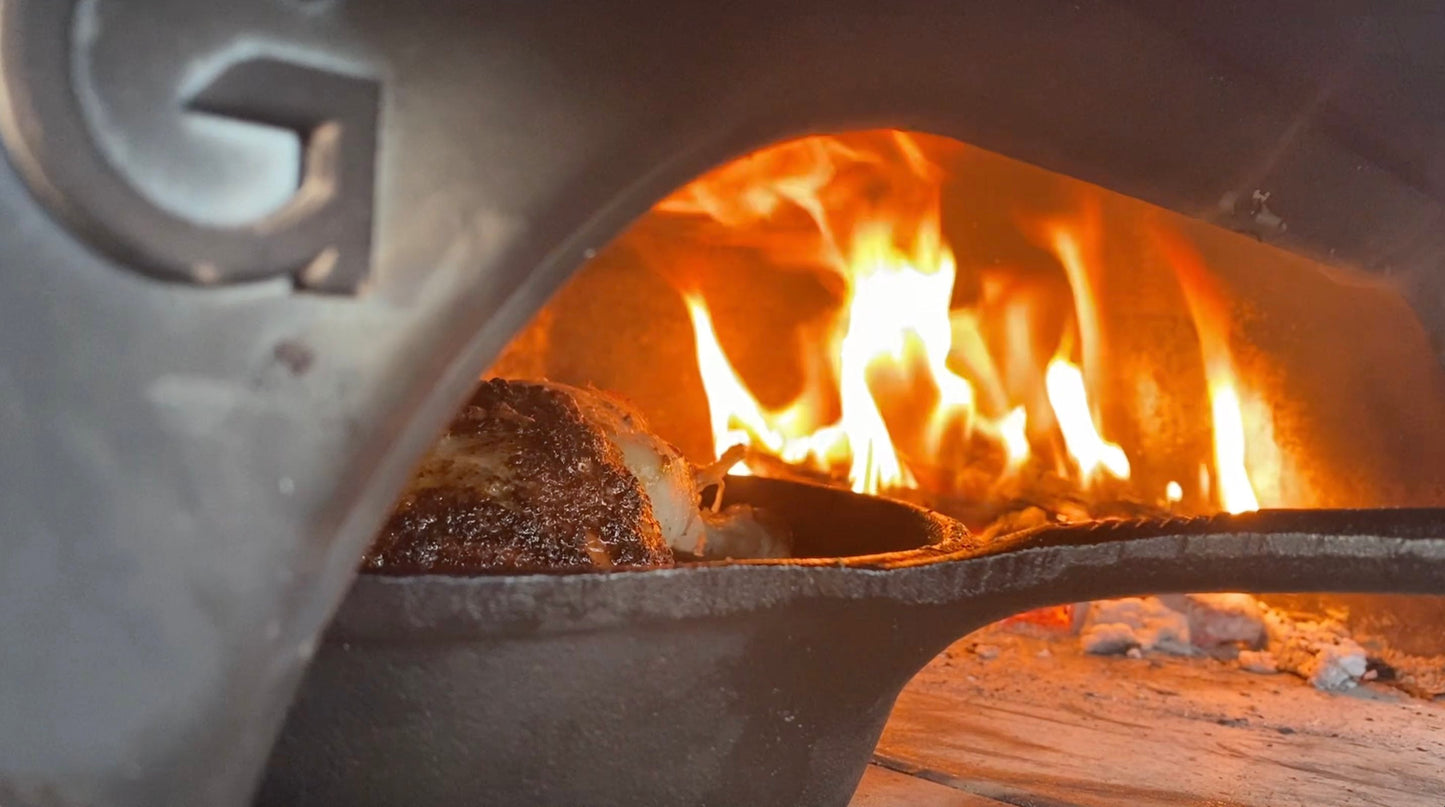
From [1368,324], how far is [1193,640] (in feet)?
1.96

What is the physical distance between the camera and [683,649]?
0.73m

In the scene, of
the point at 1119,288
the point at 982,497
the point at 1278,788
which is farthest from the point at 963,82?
the point at 982,497

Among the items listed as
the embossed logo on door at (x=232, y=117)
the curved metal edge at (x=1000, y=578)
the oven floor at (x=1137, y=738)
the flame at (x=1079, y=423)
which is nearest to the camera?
the embossed logo on door at (x=232, y=117)

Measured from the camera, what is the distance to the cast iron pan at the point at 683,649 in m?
0.65

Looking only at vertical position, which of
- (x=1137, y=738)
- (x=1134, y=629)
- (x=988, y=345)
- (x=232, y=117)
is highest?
(x=988, y=345)

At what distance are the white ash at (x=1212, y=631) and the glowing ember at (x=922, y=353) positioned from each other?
18 centimetres

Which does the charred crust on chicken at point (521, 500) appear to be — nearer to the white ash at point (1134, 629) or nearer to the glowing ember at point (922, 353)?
the glowing ember at point (922, 353)

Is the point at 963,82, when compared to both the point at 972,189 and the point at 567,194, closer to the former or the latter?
the point at 567,194

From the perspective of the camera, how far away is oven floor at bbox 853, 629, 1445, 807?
3.89 ft

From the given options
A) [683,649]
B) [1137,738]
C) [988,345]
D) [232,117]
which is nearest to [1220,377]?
[988,345]

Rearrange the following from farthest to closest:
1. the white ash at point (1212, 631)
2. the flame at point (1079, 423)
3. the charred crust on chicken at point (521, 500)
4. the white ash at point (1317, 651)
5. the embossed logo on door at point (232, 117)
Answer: the flame at point (1079, 423)
the white ash at point (1212, 631)
the white ash at point (1317, 651)
the charred crust on chicken at point (521, 500)
the embossed logo on door at point (232, 117)

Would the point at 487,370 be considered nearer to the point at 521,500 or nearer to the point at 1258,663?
the point at 521,500

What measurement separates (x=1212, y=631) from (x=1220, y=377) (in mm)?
444

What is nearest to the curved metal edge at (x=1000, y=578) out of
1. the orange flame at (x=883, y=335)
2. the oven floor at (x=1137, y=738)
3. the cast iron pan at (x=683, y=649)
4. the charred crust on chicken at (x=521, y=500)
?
the cast iron pan at (x=683, y=649)
